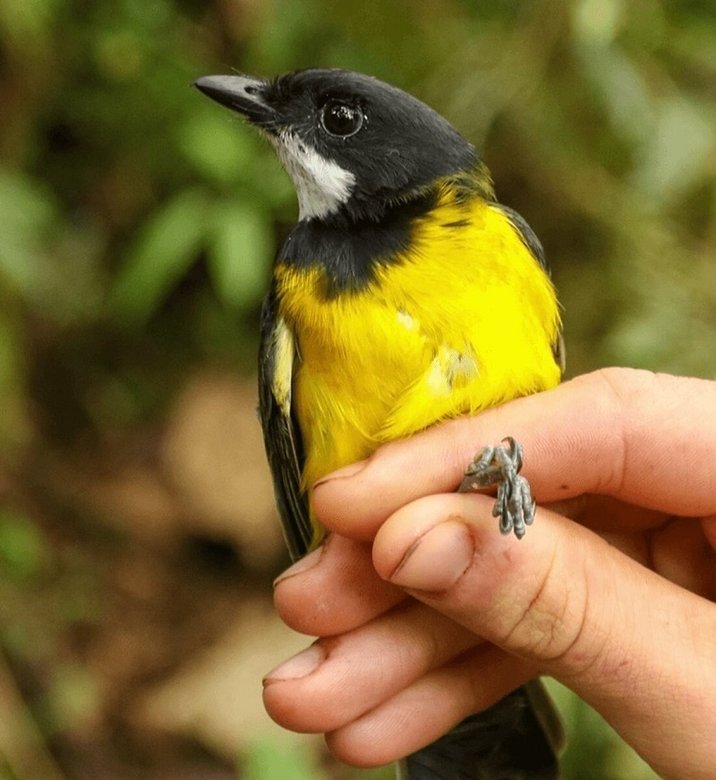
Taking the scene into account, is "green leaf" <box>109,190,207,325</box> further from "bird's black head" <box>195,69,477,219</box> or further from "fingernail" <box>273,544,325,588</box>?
"fingernail" <box>273,544,325,588</box>

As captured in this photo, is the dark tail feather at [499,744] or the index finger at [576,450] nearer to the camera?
the index finger at [576,450]

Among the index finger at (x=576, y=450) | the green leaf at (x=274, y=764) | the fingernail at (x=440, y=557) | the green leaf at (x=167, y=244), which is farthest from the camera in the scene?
the green leaf at (x=167, y=244)

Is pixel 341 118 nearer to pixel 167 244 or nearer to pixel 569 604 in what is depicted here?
pixel 569 604

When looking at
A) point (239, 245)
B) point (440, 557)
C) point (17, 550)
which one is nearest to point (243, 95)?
point (239, 245)

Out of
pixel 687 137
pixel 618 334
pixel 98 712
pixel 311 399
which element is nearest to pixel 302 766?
pixel 311 399

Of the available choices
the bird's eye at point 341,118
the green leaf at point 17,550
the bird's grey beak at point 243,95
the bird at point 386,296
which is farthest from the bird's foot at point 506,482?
the green leaf at point 17,550

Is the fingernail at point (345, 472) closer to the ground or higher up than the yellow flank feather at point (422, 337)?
closer to the ground

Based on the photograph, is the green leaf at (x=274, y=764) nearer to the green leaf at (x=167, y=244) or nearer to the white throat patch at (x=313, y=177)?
the white throat patch at (x=313, y=177)
